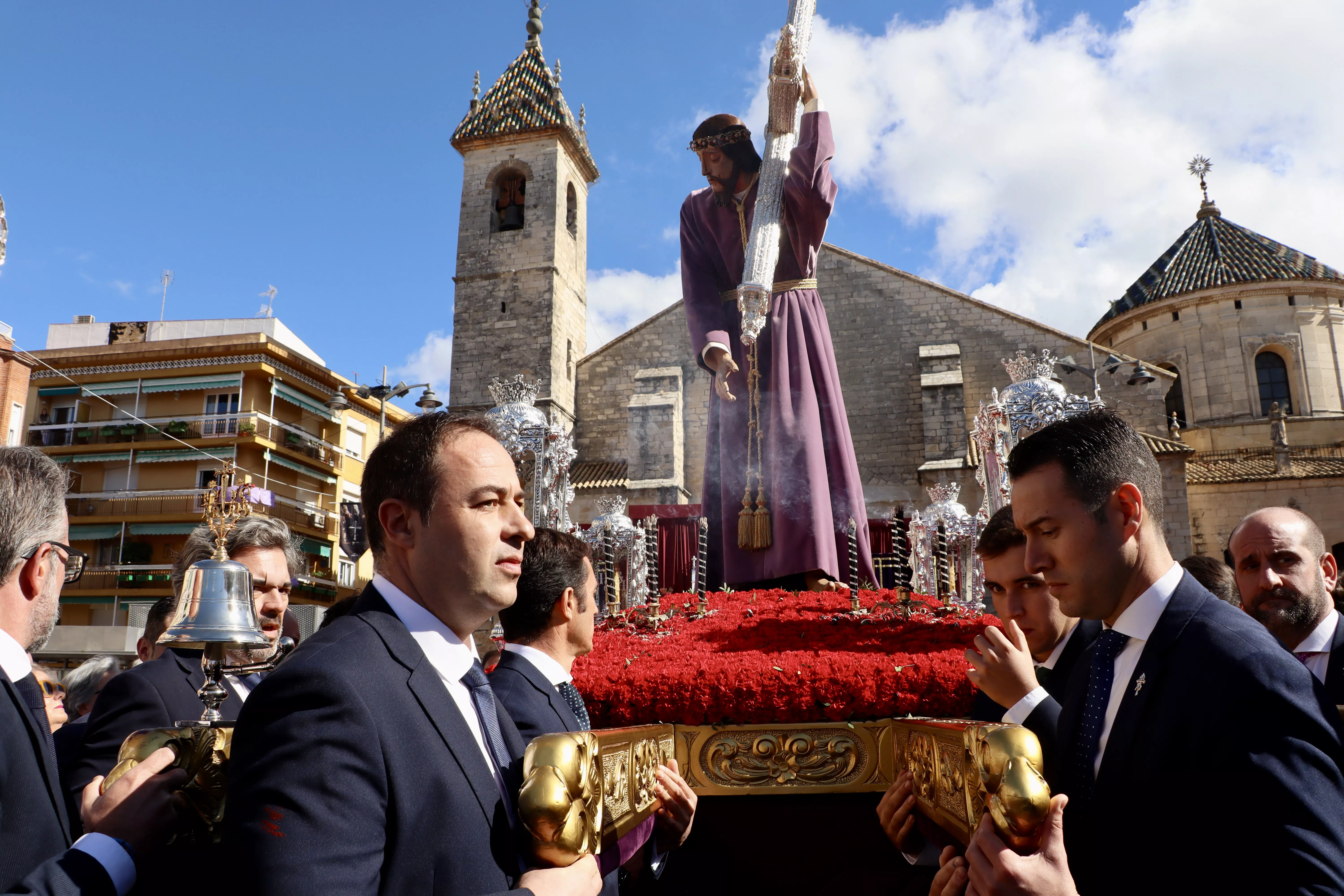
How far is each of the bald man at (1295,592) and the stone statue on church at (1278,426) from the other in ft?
81.0

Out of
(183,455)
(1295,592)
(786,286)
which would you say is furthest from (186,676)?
(183,455)

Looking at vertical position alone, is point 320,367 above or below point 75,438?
above

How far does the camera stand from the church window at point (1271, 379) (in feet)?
93.1

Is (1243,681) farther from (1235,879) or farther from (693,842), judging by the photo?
(693,842)

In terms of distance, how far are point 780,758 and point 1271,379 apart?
3179 centimetres

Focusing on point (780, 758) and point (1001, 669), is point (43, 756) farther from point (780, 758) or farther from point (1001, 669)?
point (780, 758)

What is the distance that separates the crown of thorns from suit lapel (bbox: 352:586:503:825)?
26.5 feet

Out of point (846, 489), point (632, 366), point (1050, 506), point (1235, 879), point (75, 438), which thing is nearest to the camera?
point (1235, 879)

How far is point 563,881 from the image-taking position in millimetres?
1481

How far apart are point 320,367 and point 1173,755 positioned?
36.0m

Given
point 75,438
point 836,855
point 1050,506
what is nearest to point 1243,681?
point 1050,506

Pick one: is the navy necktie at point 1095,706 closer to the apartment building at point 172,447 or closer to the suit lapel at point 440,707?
the suit lapel at point 440,707

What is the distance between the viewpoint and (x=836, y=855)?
12.2 ft

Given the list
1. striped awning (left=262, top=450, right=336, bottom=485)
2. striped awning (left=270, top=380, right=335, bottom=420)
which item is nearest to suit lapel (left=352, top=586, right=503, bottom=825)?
striped awning (left=262, top=450, right=336, bottom=485)
